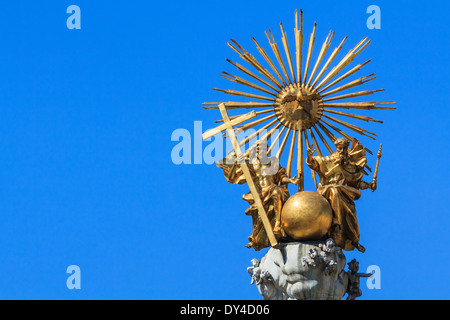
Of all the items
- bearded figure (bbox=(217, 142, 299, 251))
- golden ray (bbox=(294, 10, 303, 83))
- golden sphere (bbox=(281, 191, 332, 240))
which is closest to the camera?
golden sphere (bbox=(281, 191, 332, 240))

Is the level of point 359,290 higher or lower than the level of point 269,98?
lower

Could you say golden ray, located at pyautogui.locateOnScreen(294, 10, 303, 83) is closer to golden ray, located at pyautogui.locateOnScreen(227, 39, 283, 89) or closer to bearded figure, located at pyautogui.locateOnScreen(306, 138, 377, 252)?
golden ray, located at pyautogui.locateOnScreen(227, 39, 283, 89)

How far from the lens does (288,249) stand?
2022 centimetres

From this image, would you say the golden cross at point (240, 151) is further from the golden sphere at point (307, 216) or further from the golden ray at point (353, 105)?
the golden ray at point (353, 105)

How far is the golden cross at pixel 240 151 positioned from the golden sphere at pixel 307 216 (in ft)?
1.08

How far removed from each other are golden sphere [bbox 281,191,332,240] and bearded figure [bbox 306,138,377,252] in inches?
11.2

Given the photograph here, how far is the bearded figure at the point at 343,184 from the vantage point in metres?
20.4

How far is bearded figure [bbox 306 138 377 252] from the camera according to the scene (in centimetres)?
2039

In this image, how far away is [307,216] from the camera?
19906 millimetres
